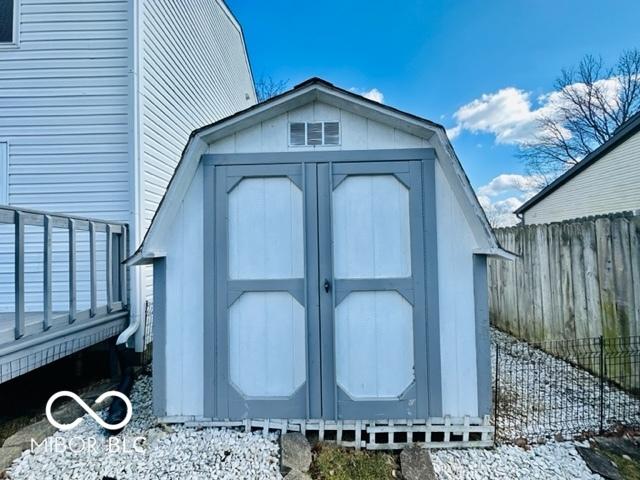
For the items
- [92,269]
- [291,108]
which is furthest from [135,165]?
[291,108]

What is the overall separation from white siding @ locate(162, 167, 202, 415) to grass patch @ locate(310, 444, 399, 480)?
1196 millimetres

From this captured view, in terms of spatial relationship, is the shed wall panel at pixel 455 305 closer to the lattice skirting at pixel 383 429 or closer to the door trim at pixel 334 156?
the lattice skirting at pixel 383 429

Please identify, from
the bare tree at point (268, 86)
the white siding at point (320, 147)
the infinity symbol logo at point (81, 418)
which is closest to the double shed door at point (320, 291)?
the white siding at point (320, 147)

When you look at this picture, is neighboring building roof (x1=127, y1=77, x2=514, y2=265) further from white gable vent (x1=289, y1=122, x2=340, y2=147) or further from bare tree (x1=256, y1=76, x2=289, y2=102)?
bare tree (x1=256, y1=76, x2=289, y2=102)

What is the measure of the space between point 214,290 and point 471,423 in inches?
104

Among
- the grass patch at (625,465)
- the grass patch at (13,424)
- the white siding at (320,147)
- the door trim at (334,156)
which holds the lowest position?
the grass patch at (625,465)

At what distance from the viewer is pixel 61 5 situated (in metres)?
Answer: 4.81

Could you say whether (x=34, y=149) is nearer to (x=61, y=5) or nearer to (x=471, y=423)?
(x=61, y=5)

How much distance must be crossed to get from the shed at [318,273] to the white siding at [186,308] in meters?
0.01

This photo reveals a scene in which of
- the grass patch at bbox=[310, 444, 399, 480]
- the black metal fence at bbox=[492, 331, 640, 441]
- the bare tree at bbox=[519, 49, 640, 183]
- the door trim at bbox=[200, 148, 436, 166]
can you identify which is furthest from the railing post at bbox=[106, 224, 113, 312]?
the bare tree at bbox=[519, 49, 640, 183]

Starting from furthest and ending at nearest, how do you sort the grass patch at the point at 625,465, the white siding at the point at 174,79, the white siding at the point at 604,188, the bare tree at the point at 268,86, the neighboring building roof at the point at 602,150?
the bare tree at the point at 268,86 < the white siding at the point at 604,188 < the neighboring building roof at the point at 602,150 < the white siding at the point at 174,79 < the grass patch at the point at 625,465

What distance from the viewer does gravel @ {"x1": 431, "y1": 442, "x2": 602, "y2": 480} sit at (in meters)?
2.51

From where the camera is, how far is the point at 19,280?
2924 millimetres

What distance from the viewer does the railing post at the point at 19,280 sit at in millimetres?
2898
